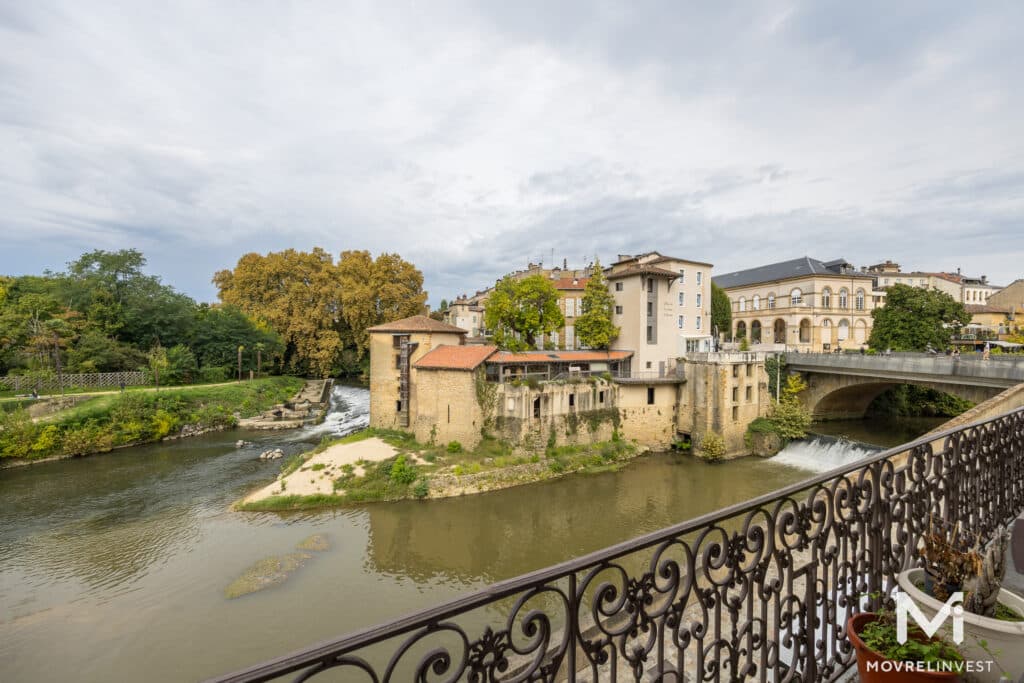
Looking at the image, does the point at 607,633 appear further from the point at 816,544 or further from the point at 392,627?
the point at 816,544

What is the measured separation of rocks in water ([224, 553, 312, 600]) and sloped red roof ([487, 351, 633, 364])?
11688mm

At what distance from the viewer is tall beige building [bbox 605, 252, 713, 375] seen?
1058 inches

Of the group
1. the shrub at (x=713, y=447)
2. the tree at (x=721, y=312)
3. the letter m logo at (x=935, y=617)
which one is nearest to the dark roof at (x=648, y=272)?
the shrub at (x=713, y=447)

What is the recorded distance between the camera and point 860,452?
65.5 ft

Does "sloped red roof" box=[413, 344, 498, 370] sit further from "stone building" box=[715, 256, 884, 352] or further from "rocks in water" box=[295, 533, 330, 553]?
"stone building" box=[715, 256, 884, 352]

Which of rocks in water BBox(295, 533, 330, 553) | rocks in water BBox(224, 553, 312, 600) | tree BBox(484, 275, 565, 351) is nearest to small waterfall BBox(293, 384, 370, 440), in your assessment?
tree BBox(484, 275, 565, 351)

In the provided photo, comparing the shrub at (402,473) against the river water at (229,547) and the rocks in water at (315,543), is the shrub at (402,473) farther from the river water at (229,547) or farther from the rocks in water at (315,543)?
the rocks in water at (315,543)

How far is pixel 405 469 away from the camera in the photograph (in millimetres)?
18469

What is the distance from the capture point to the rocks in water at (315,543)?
1395 cm

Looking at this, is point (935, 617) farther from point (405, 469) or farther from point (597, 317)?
point (597, 317)

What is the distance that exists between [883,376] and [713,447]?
28.2ft

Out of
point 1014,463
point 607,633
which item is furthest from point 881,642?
point 1014,463

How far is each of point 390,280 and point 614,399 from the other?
26.1 meters

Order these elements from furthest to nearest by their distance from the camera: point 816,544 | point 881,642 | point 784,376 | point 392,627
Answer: point 784,376, point 816,544, point 881,642, point 392,627
